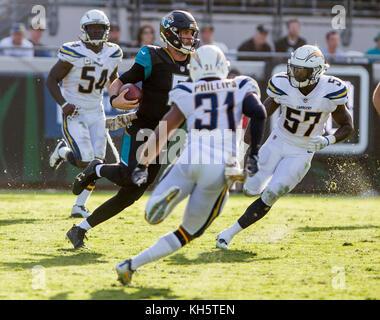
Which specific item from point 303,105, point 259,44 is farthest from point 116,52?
point 259,44

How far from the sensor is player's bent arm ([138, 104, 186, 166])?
15.8ft

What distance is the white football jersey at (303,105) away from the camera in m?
6.54

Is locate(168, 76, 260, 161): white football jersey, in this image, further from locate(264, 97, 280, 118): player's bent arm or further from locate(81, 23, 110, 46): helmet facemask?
locate(81, 23, 110, 46): helmet facemask

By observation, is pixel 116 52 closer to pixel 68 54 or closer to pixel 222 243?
pixel 68 54

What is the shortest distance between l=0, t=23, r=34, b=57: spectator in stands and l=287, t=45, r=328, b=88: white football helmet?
4794 mm

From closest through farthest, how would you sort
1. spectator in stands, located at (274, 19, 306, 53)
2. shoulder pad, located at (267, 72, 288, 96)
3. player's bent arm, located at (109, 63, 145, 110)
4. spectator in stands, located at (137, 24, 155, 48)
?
player's bent arm, located at (109, 63, 145, 110) → shoulder pad, located at (267, 72, 288, 96) → spectator in stands, located at (137, 24, 155, 48) → spectator in stands, located at (274, 19, 306, 53)

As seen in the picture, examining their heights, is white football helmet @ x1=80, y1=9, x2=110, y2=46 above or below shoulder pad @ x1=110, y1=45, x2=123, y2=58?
above

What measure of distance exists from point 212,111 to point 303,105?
1966mm

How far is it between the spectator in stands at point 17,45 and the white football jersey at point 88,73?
258cm

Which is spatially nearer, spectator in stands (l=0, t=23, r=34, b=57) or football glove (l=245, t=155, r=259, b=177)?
football glove (l=245, t=155, r=259, b=177)

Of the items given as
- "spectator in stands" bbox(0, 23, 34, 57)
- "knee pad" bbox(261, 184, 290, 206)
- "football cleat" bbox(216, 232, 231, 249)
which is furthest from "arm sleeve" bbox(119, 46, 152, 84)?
"spectator in stands" bbox(0, 23, 34, 57)

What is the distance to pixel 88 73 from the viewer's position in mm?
7766

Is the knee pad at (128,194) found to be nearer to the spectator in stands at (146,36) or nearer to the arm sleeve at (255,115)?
the arm sleeve at (255,115)

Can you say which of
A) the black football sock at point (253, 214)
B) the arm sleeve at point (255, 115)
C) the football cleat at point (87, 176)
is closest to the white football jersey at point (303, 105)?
the black football sock at point (253, 214)
